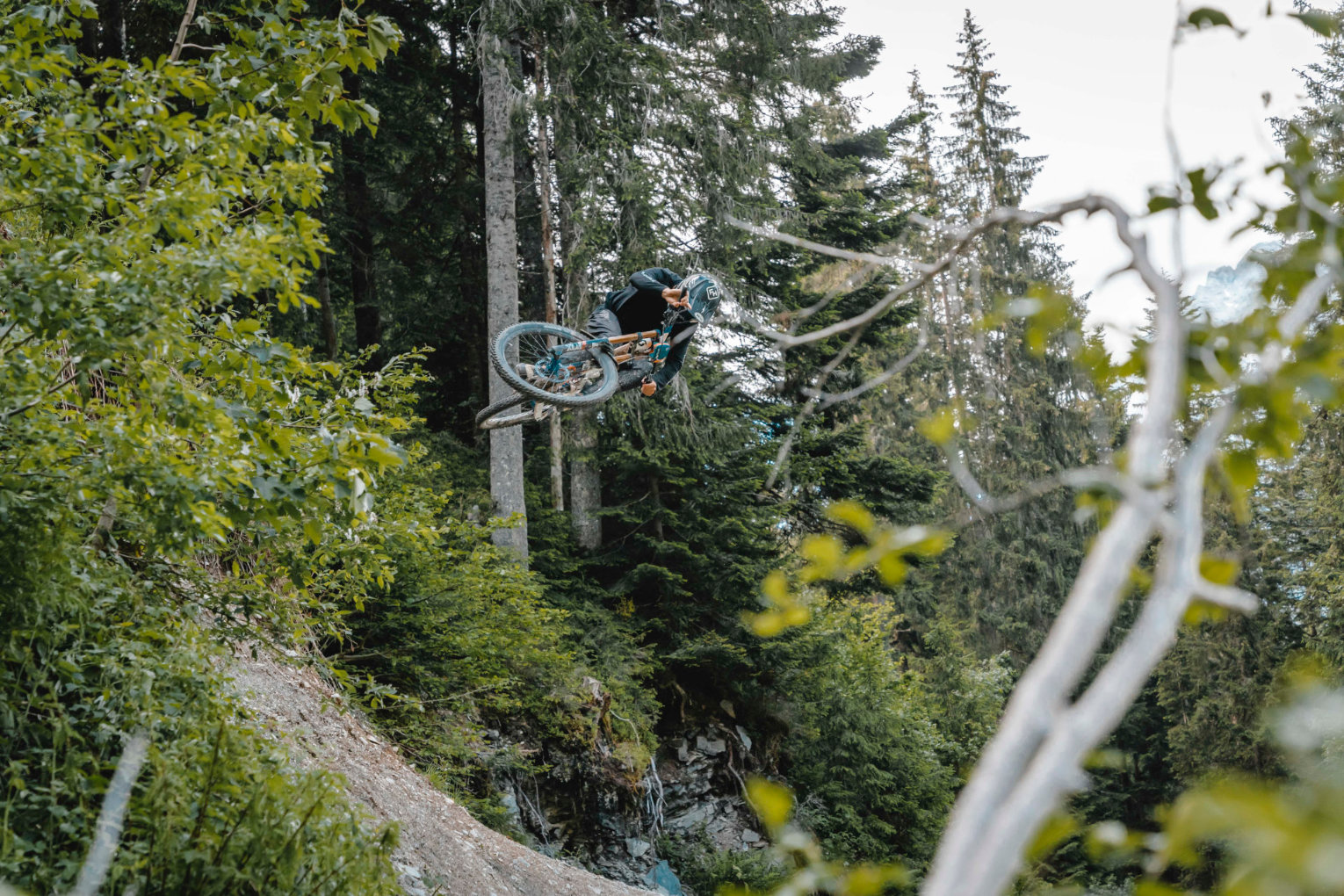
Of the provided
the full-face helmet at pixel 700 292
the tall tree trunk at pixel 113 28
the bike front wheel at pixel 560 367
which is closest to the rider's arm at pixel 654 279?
the full-face helmet at pixel 700 292

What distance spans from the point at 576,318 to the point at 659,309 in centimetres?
423

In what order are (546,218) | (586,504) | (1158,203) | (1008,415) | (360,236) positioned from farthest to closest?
1. (1008,415)
2. (360,236)
3. (586,504)
4. (546,218)
5. (1158,203)

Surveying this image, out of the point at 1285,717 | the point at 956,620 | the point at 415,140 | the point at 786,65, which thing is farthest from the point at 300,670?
the point at 956,620

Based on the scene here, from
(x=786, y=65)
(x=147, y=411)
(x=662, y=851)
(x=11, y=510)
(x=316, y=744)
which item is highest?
(x=786, y=65)

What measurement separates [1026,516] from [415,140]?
16.7 m

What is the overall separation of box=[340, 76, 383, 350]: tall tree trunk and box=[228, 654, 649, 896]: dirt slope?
A: 833cm

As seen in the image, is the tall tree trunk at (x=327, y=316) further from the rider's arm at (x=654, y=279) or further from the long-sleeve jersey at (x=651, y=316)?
the rider's arm at (x=654, y=279)

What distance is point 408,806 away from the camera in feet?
21.0

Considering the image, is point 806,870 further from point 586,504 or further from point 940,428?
point 586,504

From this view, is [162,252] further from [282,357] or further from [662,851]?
[662,851]

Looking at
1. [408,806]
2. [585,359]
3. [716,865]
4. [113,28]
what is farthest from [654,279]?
[716,865]

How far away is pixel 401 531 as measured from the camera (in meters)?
5.21

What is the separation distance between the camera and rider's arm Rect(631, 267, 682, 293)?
288 inches

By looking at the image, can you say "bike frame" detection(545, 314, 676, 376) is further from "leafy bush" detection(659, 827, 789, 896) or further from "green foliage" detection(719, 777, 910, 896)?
"leafy bush" detection(659, 827, 789, 896)
